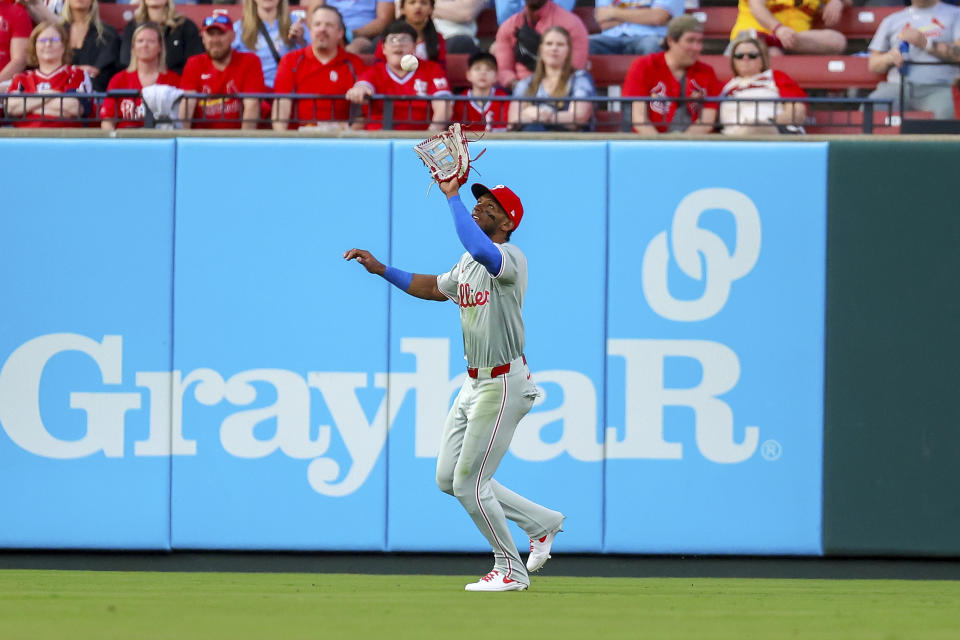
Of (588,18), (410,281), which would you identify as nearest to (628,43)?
(588,18)

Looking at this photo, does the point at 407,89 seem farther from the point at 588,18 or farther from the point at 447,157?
the point at 447,157

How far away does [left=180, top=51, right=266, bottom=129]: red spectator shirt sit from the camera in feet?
23.4

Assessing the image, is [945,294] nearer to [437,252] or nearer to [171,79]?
[437,252]

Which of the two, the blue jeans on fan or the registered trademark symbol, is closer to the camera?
the registered trademark symbol

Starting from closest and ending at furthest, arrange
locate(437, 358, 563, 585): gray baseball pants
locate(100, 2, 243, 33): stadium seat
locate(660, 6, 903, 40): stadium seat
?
locate(437, 358, 563, 585): gray baseball pants → locate(100, 2, 243, 33): stadium seat → locate(660, 6, 903, 40): stadium seat

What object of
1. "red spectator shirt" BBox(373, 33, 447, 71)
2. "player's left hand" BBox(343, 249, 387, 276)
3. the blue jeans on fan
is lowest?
"player's left hand" BBox(343, 249, 387, 276)

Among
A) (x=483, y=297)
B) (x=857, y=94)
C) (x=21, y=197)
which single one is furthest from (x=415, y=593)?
(x=857, y=94)

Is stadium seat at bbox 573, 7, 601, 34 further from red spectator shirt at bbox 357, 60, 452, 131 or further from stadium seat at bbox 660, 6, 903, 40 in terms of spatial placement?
red spectator shirt at bbox 357, 60, 452, 131

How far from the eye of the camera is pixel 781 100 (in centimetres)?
Answer: 671

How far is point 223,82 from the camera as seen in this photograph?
23.7 ft

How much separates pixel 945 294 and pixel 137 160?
4407 mm

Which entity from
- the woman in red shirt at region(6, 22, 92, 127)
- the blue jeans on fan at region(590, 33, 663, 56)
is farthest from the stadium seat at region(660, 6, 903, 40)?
the woman in red shirt at region(6, 22, 92, 127)

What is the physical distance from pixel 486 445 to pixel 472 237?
853mm

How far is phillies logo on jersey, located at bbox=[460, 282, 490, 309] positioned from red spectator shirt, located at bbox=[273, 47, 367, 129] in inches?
88.6
